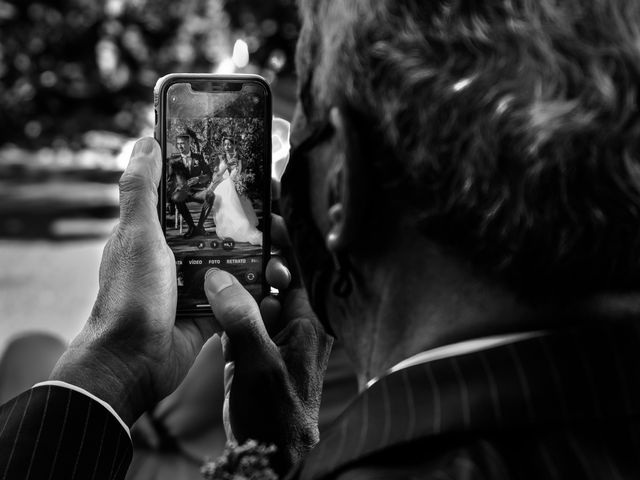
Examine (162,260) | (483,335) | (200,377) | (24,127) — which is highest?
(483,335)

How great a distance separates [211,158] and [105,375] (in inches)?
19.3

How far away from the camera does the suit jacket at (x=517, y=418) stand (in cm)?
102

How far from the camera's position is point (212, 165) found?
72.7 inches

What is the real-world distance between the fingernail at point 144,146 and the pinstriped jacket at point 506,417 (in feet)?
2.85

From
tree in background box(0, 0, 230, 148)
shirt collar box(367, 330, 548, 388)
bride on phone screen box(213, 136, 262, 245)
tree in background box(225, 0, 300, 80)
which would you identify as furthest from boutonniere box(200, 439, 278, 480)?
tree in background box(0, 0, 230, 148)

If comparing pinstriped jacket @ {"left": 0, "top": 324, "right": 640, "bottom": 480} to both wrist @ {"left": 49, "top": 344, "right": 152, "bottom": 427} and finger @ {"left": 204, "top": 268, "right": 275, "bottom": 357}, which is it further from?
wrist @ {"left": 49, "top": 344, "right": 152, "bottom": 427}

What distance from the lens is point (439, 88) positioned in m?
1.11

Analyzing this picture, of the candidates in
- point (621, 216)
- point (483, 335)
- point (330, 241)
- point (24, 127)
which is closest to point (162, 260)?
point (330, 241)

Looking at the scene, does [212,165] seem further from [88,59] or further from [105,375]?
[88,59]

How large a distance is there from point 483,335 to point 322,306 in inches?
12.7

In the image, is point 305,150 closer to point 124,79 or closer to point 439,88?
point 439,88

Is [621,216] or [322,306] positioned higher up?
[621,216]

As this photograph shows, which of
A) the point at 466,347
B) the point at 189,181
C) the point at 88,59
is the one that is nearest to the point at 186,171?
the point at 189,181

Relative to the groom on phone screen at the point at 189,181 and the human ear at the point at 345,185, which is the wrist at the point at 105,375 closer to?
the groom on phone screen at the point at 189,181
